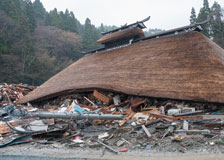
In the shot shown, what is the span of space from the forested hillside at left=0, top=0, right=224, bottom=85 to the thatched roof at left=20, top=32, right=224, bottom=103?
919 cm

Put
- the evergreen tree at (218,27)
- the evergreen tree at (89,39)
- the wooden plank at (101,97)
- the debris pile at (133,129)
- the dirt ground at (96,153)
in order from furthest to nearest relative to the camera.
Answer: the evergreen tree at (89,39)
the evergreen tree at (218,27)
the wooden plank at (101,97)
the debris pile at (133,129)
the dirt ground at (96,153)

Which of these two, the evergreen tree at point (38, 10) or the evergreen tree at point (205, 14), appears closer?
the evergreen tree at point (205, 14)

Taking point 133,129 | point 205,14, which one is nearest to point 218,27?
point 205,14

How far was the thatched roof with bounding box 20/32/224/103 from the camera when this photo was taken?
756 centimetres

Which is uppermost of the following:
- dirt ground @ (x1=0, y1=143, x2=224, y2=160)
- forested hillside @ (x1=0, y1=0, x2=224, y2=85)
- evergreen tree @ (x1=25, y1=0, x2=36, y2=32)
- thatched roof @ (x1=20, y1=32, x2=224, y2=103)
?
evergreen tree @ (x1=25, y1=0, x2=36, y2=32)

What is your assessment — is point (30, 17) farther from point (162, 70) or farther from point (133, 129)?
point (133, 129)

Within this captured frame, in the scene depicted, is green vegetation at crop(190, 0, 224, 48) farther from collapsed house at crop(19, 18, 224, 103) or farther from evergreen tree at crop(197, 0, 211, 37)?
collapsed house at crop(19, 18, 224, 103)

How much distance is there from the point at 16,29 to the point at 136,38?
2404 centimetres

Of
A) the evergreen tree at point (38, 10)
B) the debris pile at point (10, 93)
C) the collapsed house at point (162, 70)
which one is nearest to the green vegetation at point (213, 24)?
the collapsed house at point (162, 70)

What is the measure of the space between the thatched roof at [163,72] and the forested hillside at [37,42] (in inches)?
362

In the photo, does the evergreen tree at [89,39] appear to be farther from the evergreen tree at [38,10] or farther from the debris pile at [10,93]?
the debris pile at [10,93]

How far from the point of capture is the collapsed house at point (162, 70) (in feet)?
24.9

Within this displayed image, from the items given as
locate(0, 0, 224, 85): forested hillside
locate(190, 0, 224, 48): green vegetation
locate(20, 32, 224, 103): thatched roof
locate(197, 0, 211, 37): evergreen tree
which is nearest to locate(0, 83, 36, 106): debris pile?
locate(20, 32, 224, 103): thatched roof

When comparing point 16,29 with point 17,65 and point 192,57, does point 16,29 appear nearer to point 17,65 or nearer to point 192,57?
point 17,65
